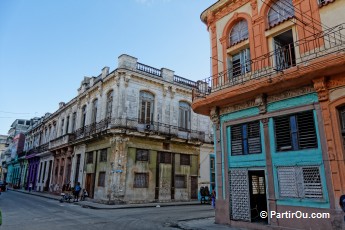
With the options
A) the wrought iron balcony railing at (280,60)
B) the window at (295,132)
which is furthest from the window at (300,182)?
the wrought iron balcony railing at (280,60)

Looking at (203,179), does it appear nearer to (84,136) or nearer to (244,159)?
(84,136)

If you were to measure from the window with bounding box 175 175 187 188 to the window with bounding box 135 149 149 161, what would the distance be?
138 inches

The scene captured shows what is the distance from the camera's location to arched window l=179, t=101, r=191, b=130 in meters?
24.2

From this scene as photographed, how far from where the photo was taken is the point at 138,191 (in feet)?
63.9

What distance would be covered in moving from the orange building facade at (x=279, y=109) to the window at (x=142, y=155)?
32.2 ft

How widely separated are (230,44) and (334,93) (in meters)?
5.19

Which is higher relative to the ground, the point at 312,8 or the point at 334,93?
the point at 312,8

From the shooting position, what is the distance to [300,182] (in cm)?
809

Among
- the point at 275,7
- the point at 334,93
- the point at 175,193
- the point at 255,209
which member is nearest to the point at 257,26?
the point at 275,7

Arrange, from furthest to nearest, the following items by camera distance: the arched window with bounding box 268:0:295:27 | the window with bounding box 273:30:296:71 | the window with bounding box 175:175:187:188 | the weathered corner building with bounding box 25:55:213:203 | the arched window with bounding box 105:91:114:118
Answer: the window with bounding box 175:175:187:188, the arched window with bounding box 105:91:114:118, the weathered corner building with bounding box 25:55:213:203, the arched window with bounding box 268:0:295:27, the window with bounding box 273:30:296:71

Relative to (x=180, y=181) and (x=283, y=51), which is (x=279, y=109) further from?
(x=180, y=181)

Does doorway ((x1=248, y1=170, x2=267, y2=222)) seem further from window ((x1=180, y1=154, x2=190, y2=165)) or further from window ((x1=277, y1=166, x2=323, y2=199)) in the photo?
window ((x1=180, y1=154, x2=190, y2=165))
